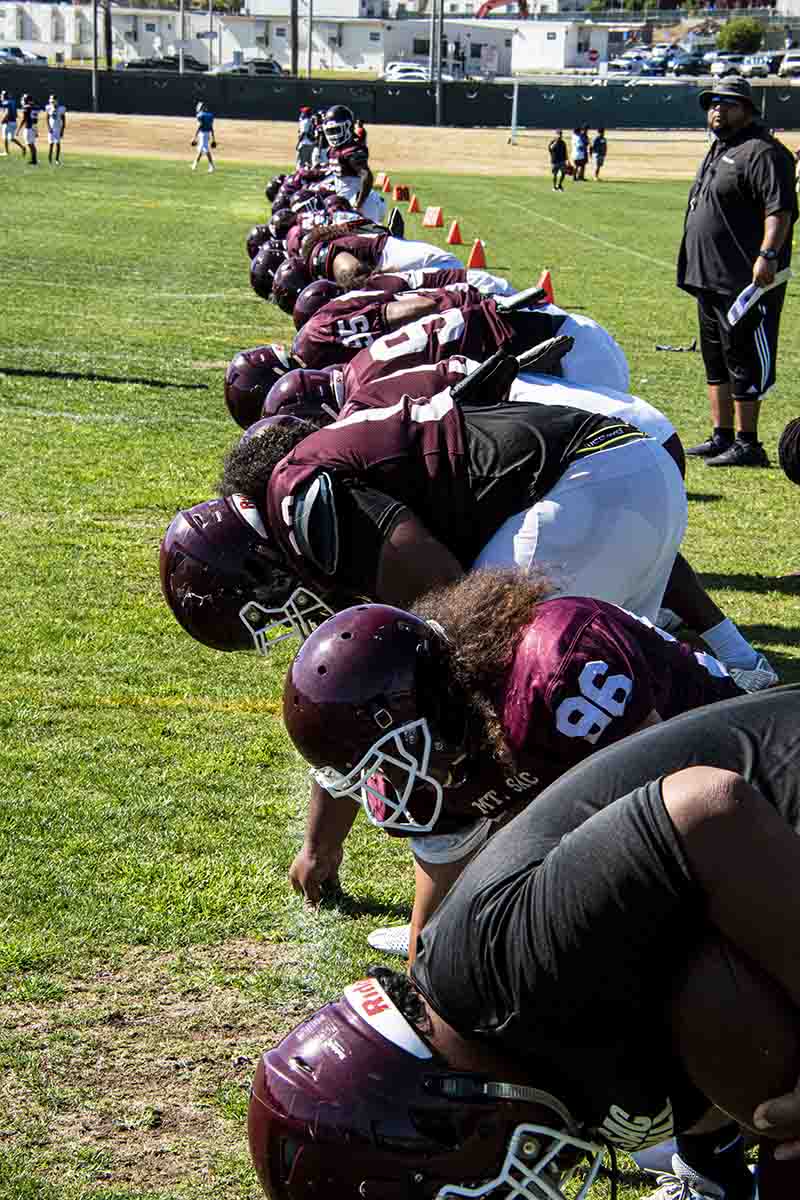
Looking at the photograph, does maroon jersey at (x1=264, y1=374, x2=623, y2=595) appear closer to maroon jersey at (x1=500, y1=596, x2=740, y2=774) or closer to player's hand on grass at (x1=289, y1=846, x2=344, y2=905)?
player's hand on grass at (x1=289, y1=846, x2=344, y2=905)

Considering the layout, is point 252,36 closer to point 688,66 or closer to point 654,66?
point 654,66

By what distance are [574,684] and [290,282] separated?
6.07 meters

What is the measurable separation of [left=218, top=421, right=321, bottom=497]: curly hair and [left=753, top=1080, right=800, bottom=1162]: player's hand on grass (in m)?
2.45

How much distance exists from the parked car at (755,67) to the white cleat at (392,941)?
75309mm

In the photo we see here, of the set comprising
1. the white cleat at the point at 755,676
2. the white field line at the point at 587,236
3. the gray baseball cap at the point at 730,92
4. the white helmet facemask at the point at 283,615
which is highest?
the gray baseball cap at the point at 730,92

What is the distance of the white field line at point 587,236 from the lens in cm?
2130

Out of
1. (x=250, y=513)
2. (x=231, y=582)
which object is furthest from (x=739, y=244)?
(x=231, y=582)

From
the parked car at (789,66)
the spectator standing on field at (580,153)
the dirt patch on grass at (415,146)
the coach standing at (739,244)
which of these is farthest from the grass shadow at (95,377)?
the parked car at (789,66)

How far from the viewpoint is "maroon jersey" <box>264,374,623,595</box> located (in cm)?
397

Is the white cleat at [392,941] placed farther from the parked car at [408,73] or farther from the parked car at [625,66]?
the parked car at [625,66]

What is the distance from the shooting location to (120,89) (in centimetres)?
5619

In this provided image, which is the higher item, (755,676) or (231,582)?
(231,582)

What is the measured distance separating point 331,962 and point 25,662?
2.50m

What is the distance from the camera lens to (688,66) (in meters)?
81.0
